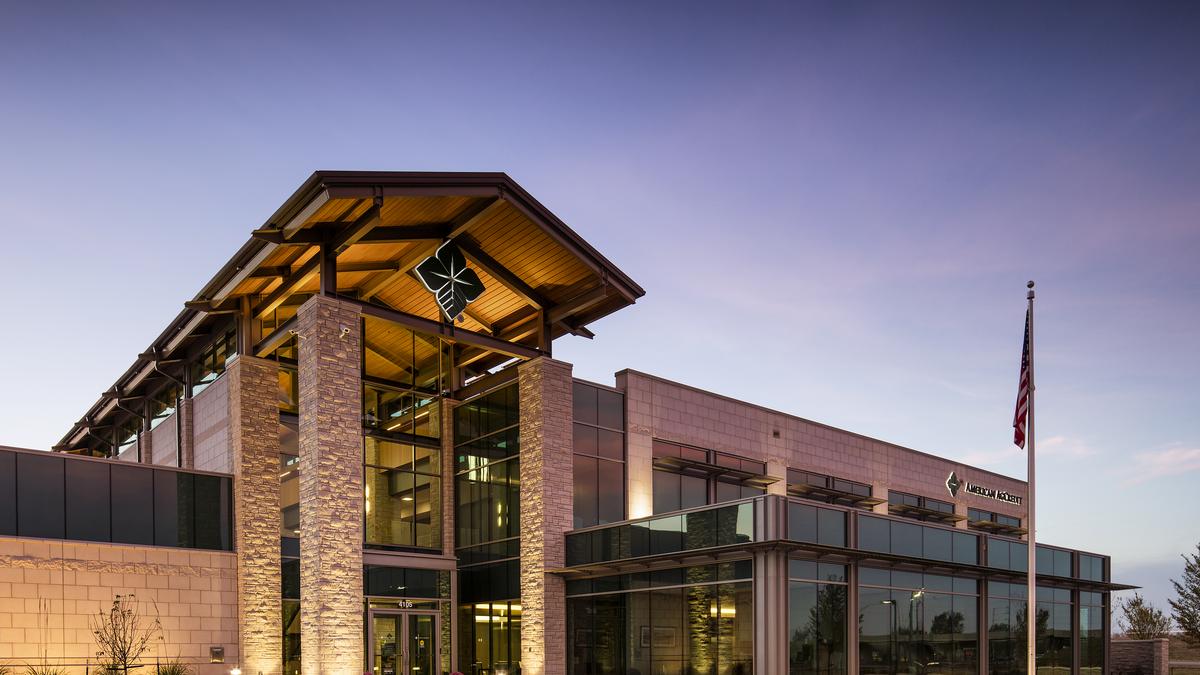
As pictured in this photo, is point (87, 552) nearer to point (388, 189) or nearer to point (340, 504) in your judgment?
point (340, 504)

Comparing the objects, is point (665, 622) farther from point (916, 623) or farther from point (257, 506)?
point (257, 506)

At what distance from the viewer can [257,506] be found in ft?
85.1

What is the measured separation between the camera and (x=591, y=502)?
2762 cm

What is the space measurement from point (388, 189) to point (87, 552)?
10897mm

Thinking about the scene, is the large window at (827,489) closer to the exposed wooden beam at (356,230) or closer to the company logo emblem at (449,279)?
the company logo emblem at (449,279)

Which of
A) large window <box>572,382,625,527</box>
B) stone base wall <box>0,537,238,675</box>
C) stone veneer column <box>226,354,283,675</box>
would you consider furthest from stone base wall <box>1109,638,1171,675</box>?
stone base wall <box>0,537,238,675</box>

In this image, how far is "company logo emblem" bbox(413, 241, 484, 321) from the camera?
25797 millimetres

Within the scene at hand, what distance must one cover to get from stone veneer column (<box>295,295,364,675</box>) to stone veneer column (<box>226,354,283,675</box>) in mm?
2937

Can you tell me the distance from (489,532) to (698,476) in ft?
23.0

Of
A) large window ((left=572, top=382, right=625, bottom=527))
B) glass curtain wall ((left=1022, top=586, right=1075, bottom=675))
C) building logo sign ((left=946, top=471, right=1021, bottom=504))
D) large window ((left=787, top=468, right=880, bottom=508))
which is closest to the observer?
large window ((left=572, top=382, right=625, bottom=527))

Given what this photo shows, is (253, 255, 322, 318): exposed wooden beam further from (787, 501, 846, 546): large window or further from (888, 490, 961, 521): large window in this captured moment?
(888, 490, 961, 521): large window

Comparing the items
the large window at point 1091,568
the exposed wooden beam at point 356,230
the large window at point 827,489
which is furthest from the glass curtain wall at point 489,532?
the large window at point 1091,568

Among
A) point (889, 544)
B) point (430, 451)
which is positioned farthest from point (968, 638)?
point (430, 451)

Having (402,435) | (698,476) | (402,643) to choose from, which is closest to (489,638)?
(402,643)
